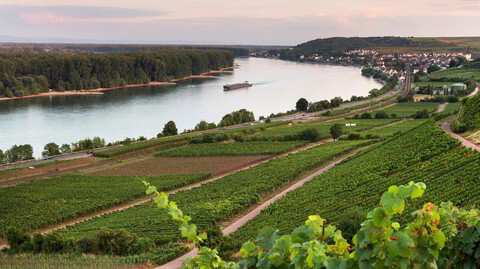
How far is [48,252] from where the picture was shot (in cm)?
1936

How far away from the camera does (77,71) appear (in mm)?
97938

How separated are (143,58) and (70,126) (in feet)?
189

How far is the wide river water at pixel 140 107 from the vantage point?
184 feet

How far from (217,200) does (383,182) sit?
8590 mm

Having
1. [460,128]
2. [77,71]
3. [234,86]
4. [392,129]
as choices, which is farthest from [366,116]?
[77,71]

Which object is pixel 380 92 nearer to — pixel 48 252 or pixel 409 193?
pixel 48 252

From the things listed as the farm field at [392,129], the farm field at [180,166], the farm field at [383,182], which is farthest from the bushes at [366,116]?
the farm field at [383,182]

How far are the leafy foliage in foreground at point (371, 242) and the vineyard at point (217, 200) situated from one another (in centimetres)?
1674

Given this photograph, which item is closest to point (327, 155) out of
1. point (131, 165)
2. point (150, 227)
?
point (131, 165)

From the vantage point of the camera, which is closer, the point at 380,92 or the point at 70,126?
the point at 70,126

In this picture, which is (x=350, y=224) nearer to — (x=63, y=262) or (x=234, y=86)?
(x=63, y=262)

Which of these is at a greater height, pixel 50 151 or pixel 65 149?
pixel 50 151

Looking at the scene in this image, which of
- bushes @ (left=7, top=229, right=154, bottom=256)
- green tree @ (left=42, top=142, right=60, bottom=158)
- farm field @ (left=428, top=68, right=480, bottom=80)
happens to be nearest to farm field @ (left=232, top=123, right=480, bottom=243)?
bushes @ (left=7, top=229, right=154, bottom=256)

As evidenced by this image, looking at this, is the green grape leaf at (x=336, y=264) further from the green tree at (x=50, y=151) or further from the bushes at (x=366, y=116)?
the bushes at (x=366, y=116)
